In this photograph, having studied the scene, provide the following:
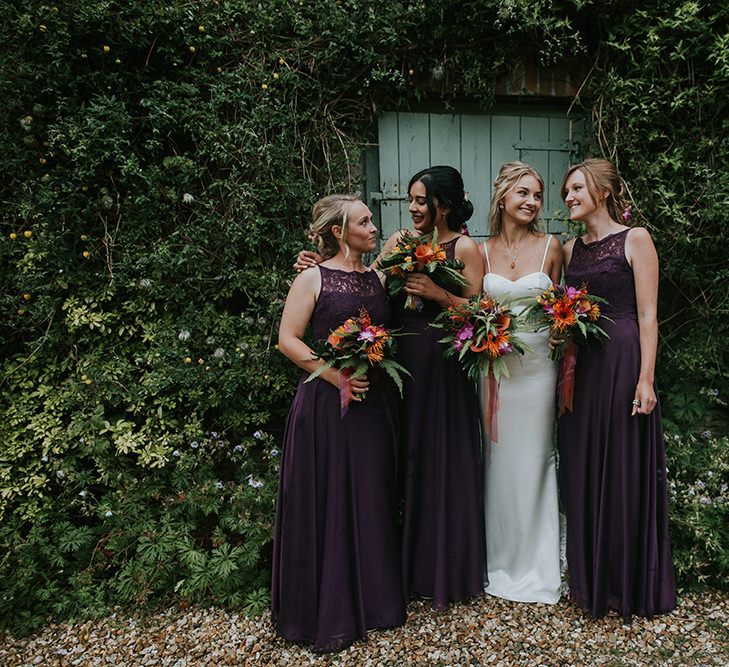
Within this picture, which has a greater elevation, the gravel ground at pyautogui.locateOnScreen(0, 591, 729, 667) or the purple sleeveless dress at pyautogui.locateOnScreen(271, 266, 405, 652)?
the purple sleeveless dress at pyautogui.locateOnScreen(271, 266, 405, 652)

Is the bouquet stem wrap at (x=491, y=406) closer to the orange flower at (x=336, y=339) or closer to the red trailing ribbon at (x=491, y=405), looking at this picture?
the red trailing ribbon at (x=491, y=405)

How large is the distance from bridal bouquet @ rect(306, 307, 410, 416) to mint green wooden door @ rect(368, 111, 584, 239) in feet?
5.85

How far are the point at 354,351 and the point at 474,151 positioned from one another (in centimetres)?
250

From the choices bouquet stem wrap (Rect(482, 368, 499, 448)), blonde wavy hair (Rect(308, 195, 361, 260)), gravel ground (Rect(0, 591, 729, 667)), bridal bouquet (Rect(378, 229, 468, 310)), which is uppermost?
blonde wavy hair (Rect(308, 195, 361, 260))

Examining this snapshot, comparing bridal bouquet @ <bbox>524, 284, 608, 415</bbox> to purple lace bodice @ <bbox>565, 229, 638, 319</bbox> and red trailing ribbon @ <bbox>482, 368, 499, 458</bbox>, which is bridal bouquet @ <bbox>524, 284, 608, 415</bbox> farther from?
red trailing ribbon @ <bbox>482, 368, 499, 458</bbox>

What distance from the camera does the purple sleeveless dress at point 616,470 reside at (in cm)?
269

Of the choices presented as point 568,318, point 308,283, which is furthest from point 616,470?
point 308,283

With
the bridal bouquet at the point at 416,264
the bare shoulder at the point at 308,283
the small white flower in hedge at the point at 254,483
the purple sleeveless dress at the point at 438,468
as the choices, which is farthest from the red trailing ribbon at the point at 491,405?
the small white flower in hedge at the point at 254,483

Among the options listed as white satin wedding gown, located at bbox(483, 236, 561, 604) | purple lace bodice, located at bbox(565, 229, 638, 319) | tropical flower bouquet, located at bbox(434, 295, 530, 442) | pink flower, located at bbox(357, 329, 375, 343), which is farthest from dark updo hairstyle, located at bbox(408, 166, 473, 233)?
pink flower, located at bbox(357, 329, 375, 343)

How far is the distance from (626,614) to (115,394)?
3.41m

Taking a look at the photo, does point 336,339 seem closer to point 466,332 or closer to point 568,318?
point 466,332

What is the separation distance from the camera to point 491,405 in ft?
9.54

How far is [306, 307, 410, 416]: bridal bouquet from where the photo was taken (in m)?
2.38

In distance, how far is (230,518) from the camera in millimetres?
3154
